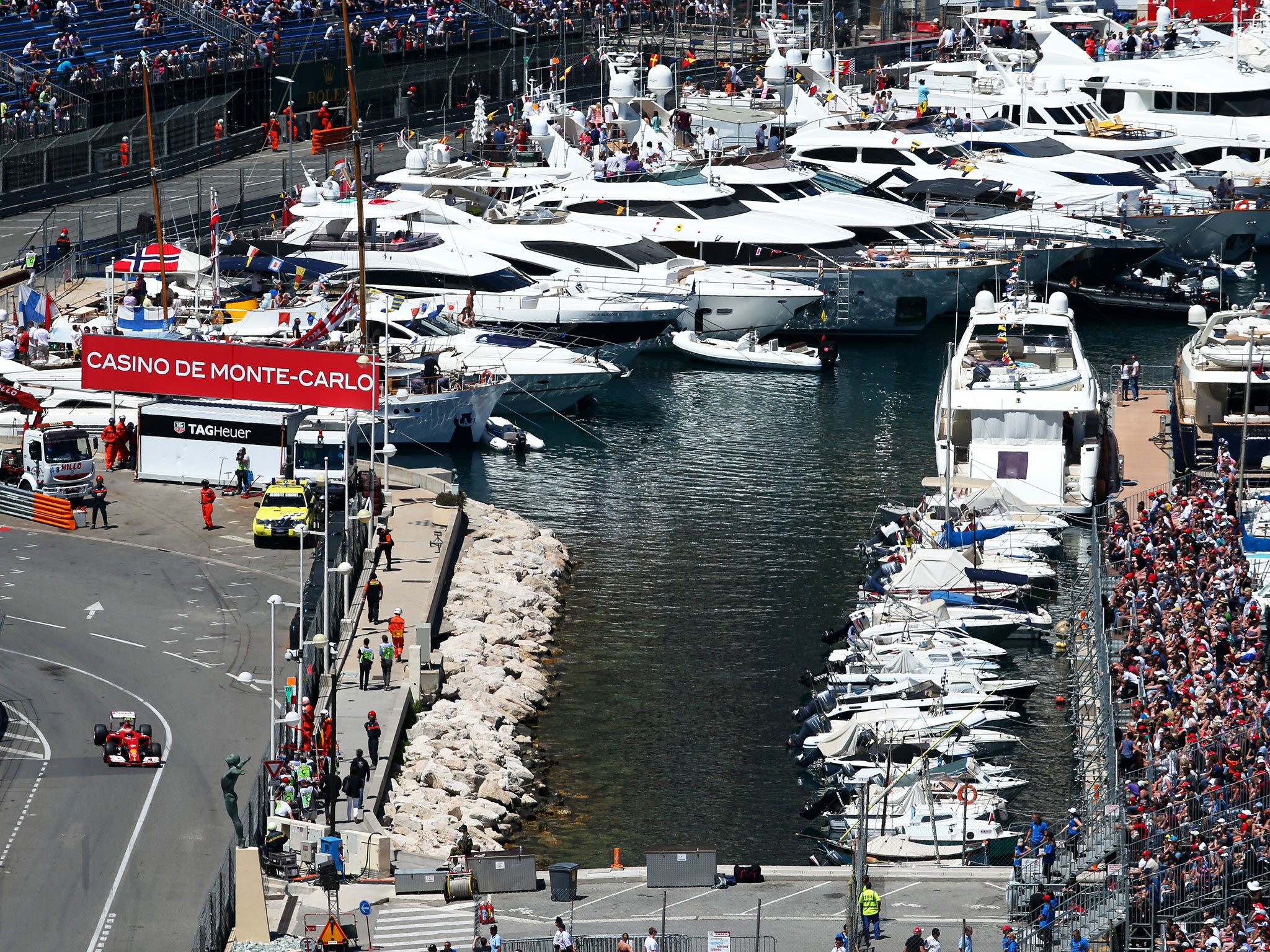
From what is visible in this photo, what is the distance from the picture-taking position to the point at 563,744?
150 feet

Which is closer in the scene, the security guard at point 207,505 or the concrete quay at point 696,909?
the concrete quay at point 696,909

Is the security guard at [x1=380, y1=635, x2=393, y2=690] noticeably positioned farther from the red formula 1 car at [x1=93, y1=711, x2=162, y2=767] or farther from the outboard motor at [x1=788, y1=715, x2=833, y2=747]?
the outboard motor at [x1=788, y1=715, x2=833, y2=747]

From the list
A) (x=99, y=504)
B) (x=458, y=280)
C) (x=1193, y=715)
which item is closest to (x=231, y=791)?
(x=1193, y=715)

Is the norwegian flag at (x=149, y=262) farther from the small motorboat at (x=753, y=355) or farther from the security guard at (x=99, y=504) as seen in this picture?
the small motorboat at (x=753, y=355)

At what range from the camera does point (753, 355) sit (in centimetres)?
7644

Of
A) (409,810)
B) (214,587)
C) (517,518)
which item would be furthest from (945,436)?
(409,810)

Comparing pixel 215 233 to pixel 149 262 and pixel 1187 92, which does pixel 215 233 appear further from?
pixel 1187 92

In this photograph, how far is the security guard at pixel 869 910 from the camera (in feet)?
114

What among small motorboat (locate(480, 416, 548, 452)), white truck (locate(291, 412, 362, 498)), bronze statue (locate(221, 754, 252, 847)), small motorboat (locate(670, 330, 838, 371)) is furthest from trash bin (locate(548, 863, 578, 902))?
small motorboat (locate(670, 330, 838, 371))

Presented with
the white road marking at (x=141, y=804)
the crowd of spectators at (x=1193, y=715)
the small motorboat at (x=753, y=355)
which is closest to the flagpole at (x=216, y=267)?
the small motorboat at (x=753, y=355)

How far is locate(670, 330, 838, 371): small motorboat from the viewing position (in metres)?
76.4

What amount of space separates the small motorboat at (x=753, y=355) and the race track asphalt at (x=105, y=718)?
87.0ft

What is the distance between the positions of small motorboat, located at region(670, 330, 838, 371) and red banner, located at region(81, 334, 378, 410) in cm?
2036

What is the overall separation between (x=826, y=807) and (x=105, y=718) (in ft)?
45.5
